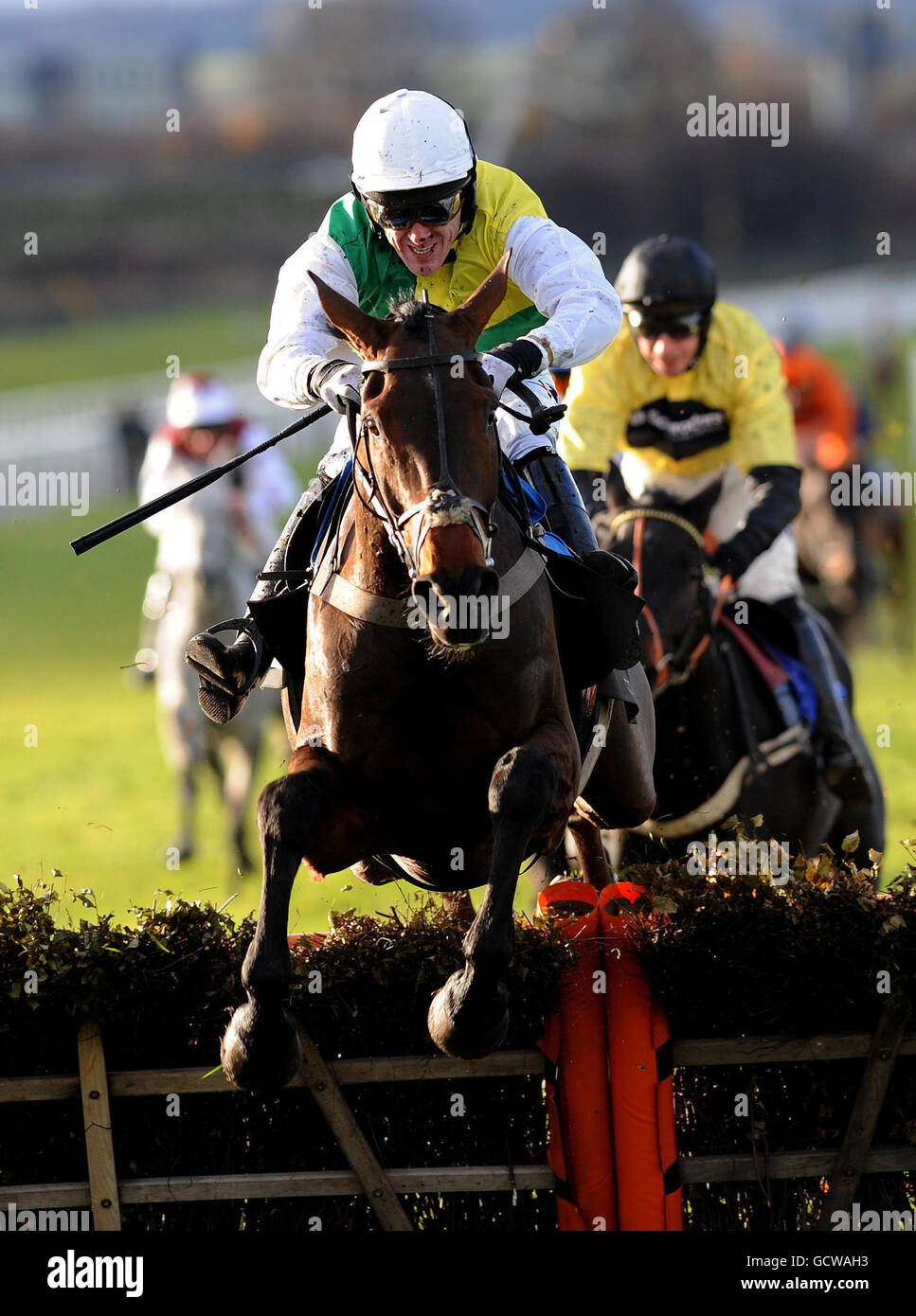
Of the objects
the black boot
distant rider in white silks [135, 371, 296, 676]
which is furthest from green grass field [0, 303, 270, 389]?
the black boot

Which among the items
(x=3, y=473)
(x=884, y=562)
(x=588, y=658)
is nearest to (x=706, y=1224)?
(x=588, y=658)

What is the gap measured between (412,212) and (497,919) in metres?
1.85

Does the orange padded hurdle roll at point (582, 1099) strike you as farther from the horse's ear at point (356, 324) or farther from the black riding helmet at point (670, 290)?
the black riding helmet at point (670, 290)

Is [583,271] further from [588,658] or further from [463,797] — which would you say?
[463,797]

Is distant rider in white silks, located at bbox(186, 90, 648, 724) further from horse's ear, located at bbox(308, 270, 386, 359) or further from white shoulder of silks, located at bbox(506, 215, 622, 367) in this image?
horse's ear, located at bbox(308, 270, 386, 359)

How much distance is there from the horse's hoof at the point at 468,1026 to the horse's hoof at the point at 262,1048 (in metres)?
0.33

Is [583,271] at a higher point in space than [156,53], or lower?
lower

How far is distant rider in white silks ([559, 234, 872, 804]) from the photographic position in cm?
734

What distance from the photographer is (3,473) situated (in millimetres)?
29734

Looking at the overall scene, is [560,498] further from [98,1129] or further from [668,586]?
[98,1129]

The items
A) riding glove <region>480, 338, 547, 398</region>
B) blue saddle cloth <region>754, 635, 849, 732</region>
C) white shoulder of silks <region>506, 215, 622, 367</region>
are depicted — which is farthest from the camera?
blue saddle cloth <region>754, 635, 849, 732</region>

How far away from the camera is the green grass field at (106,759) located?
36.1 ft

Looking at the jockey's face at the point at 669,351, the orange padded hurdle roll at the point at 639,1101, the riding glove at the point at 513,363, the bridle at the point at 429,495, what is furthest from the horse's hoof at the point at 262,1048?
the jockey's face at the point at 669,351

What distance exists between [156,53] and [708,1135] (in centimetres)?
5742
